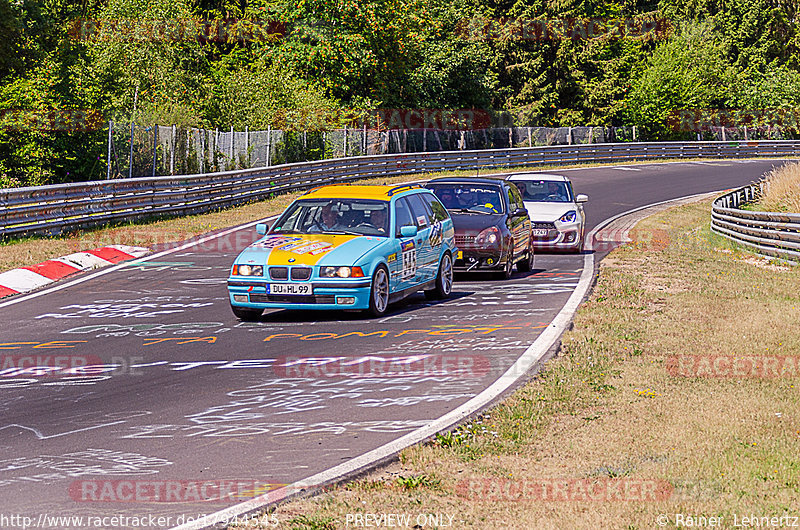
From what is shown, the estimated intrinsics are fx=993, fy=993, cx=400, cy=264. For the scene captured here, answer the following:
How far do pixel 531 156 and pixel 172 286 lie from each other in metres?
35.0

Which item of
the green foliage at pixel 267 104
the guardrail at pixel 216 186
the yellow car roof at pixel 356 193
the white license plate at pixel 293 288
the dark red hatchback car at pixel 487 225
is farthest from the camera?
the green foliage at pixel 267 104

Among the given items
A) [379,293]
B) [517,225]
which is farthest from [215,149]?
[379,293]

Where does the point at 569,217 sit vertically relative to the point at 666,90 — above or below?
below

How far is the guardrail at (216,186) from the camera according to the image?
1981cm

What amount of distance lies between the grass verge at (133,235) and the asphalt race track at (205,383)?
92.9 inches

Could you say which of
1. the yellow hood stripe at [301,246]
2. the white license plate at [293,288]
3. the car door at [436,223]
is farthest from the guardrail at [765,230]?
the white license plate at [293,288]

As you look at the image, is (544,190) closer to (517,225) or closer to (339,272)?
(517,225)

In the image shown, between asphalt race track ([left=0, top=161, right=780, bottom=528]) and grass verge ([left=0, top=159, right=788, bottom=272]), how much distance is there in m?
2.36

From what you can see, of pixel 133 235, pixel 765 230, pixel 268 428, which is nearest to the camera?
pixel 268 428

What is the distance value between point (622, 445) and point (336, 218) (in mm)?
7342

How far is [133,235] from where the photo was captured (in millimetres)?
21391

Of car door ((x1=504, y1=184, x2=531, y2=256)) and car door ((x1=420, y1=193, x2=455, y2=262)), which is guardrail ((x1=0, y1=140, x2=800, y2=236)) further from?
car door ((x1=504, y1=184, x2=531, y2=256))

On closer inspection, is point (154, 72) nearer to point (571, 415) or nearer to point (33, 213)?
point (33, 213)

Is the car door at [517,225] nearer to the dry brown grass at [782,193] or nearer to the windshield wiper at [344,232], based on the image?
the windshield wiper at [344,232]
